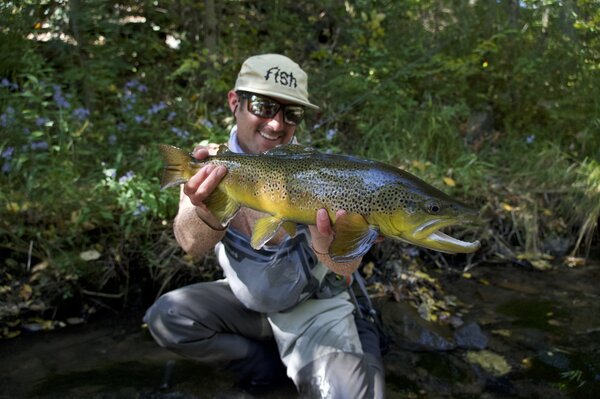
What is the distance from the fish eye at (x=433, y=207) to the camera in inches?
76.2

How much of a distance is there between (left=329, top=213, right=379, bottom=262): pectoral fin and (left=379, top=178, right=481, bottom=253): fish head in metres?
0.07

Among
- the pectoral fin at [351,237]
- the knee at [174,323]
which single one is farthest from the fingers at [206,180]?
the knee at [174,323]

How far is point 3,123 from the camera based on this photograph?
4.62 m

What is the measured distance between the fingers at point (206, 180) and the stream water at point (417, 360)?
1.55 m

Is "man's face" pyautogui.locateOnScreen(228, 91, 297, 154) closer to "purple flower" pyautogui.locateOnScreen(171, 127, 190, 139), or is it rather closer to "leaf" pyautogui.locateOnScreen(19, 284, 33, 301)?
"leaf" pyautogui.locateOnScreen(19, 284, 33, 301)

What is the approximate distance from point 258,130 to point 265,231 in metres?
1.09

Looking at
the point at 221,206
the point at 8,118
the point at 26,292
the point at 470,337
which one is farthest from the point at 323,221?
the point at 8,118

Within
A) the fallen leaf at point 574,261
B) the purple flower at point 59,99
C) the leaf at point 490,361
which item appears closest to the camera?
the leaf at point 490,361

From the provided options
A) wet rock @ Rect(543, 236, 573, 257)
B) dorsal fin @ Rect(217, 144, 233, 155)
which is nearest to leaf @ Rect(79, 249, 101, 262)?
dorsal fin @ Rect(217, 144, 233, 155)

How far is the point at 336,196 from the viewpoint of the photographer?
209 centimetres

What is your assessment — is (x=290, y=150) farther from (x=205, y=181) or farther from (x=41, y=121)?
(x=41, y=121)

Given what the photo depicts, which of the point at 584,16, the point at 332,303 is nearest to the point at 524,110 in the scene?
the point at 584,16

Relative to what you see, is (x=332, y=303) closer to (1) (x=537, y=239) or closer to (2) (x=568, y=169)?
(1) (x=537, y=239)

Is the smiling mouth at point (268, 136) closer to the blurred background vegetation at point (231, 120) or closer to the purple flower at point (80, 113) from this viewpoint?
the blurred background vegetation at point (231, 120)
